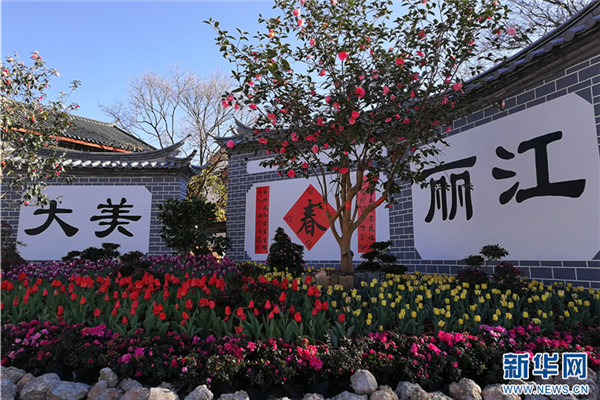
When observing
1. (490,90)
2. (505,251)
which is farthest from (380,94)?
(505,251)

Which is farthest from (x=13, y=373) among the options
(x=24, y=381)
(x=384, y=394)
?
(x=384, y=394)

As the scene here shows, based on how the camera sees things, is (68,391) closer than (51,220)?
Yes

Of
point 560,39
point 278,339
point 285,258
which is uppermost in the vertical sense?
point 560,39

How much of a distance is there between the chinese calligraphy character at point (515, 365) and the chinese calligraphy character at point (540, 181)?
115 inches

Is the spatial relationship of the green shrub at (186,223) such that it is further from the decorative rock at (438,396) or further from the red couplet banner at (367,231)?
the decorative rock at (438,396)

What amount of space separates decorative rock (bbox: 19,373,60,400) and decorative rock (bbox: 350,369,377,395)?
200cm

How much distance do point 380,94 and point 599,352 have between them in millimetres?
3319

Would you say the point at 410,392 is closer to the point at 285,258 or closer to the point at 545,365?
the point at 545,365

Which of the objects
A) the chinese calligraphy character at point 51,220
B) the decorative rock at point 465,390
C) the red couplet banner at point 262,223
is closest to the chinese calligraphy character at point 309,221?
the red couplet banner at point 262,223

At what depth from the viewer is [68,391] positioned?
97.7 inches

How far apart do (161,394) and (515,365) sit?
8.03 feet

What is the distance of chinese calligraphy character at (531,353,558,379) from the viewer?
280cm

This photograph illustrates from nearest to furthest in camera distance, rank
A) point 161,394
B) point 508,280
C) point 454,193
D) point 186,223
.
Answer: point 161,394 → point 508,280 → point 454,193 → point 186,223

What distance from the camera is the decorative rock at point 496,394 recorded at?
8.37 ft
